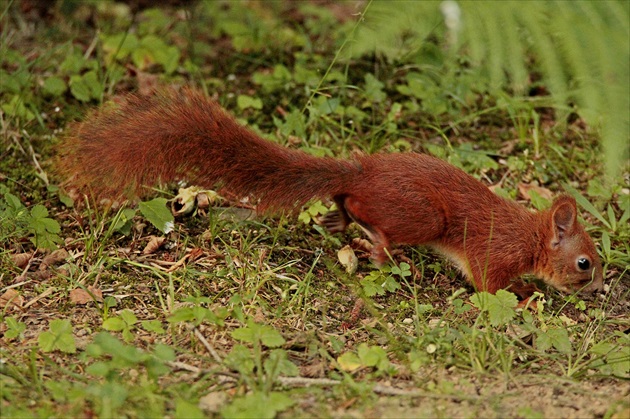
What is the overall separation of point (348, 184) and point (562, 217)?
96 cm

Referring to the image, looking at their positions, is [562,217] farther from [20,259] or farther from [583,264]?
[20,259]

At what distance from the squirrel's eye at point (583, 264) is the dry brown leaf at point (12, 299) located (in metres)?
2.34

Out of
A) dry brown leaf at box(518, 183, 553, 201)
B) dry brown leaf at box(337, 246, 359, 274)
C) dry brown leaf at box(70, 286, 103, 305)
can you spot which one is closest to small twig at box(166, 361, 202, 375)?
dry brown leaf at box(70, 286, 103, 305)

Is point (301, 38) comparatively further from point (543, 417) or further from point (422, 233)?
point (543, 417)

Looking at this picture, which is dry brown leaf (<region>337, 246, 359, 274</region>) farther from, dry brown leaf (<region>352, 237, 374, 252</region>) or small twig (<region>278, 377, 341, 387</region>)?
small twig (<region>278, 377, 341, 387</region>)

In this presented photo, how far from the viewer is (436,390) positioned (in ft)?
9.61

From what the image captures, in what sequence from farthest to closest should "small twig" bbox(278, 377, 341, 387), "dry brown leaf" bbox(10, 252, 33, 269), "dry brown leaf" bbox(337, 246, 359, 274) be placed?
"dry brown leaf" bbox(337, 246, 359, 274), "dry brown leaf" bbox(10, 252, 33, 269), "small twig" bbox(278, 377, 341, 387)

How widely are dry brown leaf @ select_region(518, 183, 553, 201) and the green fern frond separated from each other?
165cm

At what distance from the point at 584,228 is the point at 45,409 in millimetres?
2570

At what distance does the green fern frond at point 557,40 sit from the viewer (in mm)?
2562

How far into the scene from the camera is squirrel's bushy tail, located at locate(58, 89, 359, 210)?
3.47 metres

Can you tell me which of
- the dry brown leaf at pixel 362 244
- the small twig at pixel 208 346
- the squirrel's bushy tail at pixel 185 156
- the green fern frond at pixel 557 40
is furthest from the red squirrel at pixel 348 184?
the green fern frond at pixel 557 40

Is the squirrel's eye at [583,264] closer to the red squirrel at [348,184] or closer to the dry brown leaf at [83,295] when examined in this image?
the red squirrel at [348,184]

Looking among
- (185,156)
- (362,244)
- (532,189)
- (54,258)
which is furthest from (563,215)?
(54,258)
